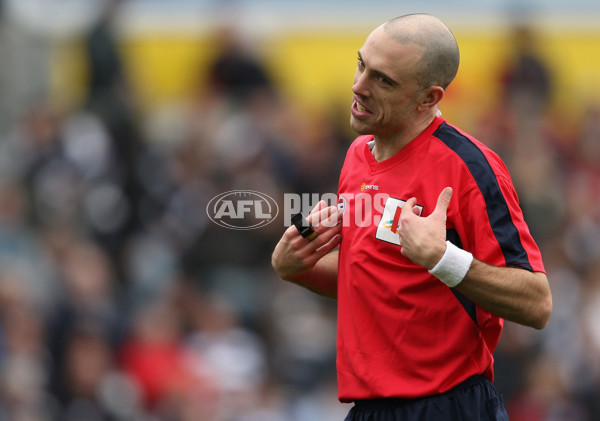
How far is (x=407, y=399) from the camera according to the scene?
3.80 metres

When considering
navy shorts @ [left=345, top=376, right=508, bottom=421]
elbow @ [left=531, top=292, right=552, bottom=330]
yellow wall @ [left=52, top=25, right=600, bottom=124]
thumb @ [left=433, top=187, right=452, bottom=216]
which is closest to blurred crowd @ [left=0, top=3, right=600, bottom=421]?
yellow wall @ [left=52, top=25, right=600, bottom=124]

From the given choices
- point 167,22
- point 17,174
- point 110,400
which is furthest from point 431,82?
point 167,22

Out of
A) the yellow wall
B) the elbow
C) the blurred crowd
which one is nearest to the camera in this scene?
the elbow

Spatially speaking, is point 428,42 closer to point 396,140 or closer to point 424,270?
point 396,140

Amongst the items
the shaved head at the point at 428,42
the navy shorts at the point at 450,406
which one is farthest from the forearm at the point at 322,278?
the shaved head at the point at 428,42

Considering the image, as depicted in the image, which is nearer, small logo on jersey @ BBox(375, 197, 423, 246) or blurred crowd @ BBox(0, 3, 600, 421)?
small logo on jersey @ BBox(375, 197, 423, 246)

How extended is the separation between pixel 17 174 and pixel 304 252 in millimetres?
6449

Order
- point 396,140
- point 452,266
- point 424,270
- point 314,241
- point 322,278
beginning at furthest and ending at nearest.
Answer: point 322,278 → point 314,241 → point 396,140 → point 424,270 → point 452,266

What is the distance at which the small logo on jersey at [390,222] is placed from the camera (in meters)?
3.77

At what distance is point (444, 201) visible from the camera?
3.58 m

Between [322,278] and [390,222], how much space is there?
0.61m

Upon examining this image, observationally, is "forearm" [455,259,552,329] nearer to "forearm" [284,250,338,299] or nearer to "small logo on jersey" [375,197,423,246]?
"small logo on jersey" [375,197,423,246]

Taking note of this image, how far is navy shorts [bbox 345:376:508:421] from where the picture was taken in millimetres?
3766

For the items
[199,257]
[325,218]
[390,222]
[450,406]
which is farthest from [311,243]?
[199,257]
